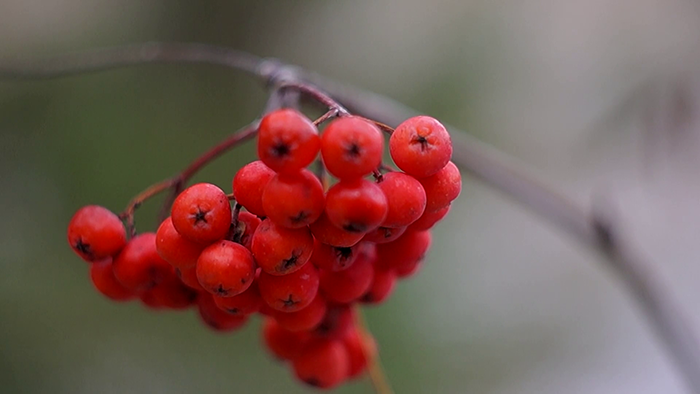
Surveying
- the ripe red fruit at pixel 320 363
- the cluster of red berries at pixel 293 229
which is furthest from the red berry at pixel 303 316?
the ripe red fruit at pixel 320 363

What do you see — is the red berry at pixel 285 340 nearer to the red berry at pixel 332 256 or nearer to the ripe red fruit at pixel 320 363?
the ripe red fruit at pixel 320 363

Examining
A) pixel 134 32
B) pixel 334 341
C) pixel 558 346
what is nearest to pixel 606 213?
pixel 334 341

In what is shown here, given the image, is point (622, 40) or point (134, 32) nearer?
point (134, 32)

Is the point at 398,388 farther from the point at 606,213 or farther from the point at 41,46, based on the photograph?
the point at 41,46

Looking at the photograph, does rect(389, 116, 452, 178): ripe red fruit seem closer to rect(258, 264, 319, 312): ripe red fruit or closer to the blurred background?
rect(258, 264, 319, 312): ripe red fruit

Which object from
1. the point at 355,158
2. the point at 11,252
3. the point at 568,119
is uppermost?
the point at 355,158

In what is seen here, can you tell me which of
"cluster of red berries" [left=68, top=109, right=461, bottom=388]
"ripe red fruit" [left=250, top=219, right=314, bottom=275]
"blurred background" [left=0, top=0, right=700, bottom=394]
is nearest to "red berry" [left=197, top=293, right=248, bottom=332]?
"cluster of red berries" [left=68, top=109, right=461, bottom=388]
